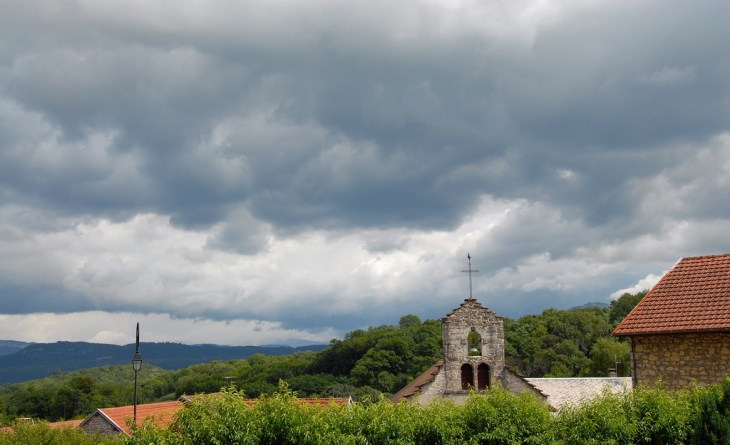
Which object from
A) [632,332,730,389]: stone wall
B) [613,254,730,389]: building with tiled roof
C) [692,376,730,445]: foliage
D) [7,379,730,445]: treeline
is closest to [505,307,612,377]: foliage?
[613,254,730,389]: building with tiled roof

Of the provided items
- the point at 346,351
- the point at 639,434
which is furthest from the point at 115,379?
the point at 639,434

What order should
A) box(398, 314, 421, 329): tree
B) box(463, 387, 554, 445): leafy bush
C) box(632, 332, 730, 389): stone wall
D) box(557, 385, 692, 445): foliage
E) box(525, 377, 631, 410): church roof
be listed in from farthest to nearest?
1. box(398, 314, 421, 329): tree
2. box(525, 377, 631, 410): church roof
3. box(632, 332, 730, 389): stone wall
4. box(557, 385, 692, 445): foliage
5. box(463, 387, 554, 445): leafy bush

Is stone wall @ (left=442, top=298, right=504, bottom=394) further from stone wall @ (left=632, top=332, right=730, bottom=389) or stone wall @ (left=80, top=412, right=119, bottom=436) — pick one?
stone wall @ (left=80, top=412, right=119, bottom=436)

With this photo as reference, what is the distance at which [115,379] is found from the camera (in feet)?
568

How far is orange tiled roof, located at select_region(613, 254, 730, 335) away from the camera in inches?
712

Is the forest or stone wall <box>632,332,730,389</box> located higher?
stone wall <box>632,332,730,389</box>

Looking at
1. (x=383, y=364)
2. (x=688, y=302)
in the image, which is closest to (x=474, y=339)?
(x=688, y=302)

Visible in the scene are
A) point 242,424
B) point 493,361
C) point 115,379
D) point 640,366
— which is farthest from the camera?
point 115,379

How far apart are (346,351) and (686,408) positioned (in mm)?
95991

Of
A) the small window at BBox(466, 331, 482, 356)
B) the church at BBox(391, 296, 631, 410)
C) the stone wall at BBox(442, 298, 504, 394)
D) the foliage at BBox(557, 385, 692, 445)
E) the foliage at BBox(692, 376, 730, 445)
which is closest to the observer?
the foliage at BBox(692, 376, 730, 445)

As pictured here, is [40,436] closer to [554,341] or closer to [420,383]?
[420,383]

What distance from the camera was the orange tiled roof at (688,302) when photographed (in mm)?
18078

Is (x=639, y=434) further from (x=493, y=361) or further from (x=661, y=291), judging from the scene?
(x=493, y=361)

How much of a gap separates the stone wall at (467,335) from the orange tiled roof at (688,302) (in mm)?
7870
